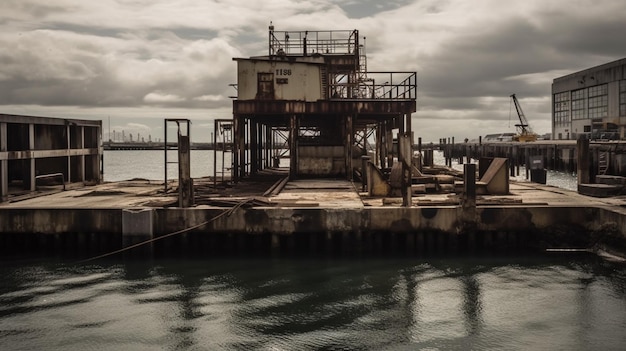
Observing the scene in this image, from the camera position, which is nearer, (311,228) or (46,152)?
(311,228)

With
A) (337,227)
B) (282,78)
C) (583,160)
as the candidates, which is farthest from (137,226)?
(583,160)

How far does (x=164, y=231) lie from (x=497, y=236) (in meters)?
11.3

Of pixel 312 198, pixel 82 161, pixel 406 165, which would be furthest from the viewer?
pixel 82 161

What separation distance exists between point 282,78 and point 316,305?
19.9 meters

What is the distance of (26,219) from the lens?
17.8 m

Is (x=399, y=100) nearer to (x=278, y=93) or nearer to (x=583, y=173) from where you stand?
(x=278, y=93)

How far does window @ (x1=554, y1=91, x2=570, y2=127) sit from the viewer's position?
9850 centimetres

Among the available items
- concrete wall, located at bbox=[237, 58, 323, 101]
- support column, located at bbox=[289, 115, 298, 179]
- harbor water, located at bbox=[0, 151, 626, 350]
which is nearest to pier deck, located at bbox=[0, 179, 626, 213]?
harbor water, located at bbox=[0, 151, 626, 350]

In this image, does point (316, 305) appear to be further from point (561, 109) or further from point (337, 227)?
point (561, 109)

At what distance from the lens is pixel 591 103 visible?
88.0 meters

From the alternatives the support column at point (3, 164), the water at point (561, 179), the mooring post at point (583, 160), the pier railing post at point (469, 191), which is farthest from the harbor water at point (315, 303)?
the water at point (561, 179)

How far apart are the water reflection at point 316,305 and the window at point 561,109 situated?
300 feet

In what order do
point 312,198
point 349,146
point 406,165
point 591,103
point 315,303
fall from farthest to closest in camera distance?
point 591,103, point 349,146, point 312,198, point 406,165, point 315,303

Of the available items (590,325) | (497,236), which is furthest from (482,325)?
(497,236)
